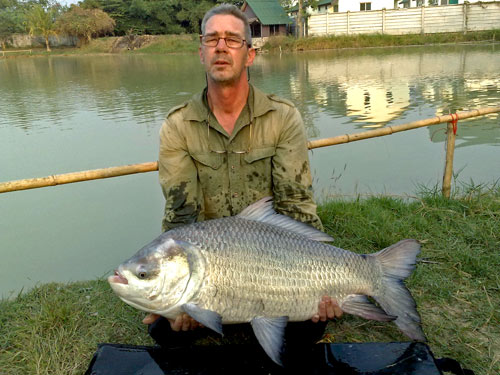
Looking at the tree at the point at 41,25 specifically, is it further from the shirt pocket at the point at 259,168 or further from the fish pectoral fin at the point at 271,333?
the fish pectoral fin at the point at 271,333

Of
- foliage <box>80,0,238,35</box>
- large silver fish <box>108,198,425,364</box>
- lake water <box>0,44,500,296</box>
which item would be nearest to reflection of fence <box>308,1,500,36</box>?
foliage <box>80,0,238,35</box>

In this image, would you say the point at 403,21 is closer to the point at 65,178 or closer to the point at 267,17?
the point at 267,17

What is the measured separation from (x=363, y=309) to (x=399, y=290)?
0.69 feet

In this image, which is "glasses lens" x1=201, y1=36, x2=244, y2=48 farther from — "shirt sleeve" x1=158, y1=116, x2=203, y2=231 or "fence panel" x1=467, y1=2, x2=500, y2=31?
"fence panel" x1=467, y1=2, x2=500, y2=31

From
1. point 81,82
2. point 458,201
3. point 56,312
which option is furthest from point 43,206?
point 81,82

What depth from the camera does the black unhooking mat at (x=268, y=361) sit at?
202 centimetres

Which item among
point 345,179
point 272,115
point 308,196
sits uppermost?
point 272,115

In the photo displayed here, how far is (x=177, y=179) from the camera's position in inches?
102

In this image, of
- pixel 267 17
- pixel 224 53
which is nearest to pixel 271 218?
pixel 224 53

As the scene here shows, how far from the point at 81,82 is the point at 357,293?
1562cm

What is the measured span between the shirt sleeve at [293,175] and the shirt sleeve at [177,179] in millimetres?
506

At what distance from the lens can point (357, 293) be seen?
2107 mm

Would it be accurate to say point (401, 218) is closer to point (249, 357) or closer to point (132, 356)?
point (249, 357)

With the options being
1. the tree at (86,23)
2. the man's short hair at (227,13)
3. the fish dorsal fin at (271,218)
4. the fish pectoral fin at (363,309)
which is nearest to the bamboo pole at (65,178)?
the man's short hair at (227,13)
